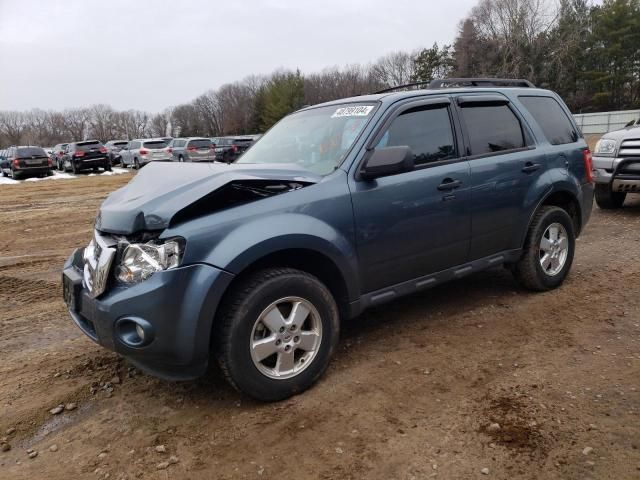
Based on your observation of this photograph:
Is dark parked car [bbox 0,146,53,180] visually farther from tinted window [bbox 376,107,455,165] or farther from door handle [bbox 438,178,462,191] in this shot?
door handle [bbox 438,178,462,191]

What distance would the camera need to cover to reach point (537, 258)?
4617mm

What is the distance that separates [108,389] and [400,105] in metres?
2.87

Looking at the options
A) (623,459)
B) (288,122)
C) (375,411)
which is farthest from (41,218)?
Answer: (623,459)

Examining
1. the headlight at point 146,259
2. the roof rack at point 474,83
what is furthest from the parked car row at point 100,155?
the headlight at point 146,259

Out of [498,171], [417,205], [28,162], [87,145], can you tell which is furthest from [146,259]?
[87,145]

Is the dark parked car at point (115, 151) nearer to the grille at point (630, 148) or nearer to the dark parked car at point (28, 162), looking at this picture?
the dark parked car at point (28, 162)

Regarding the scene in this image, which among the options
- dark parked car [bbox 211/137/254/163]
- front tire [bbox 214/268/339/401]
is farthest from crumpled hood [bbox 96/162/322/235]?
dark parked car [bbox 211/137/254/163]

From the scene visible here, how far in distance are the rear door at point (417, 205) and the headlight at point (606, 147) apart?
544 cm

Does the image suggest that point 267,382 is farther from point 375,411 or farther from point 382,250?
point 382,250

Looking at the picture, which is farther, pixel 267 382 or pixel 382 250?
pixel 382 250

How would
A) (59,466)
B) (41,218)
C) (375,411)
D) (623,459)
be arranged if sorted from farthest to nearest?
(41,218)
(375,411)
(59,466)
(623,459)

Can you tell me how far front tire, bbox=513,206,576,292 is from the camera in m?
4.57

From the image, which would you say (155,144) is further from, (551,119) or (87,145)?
(551,119)

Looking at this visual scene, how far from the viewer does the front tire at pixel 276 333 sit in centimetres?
289
